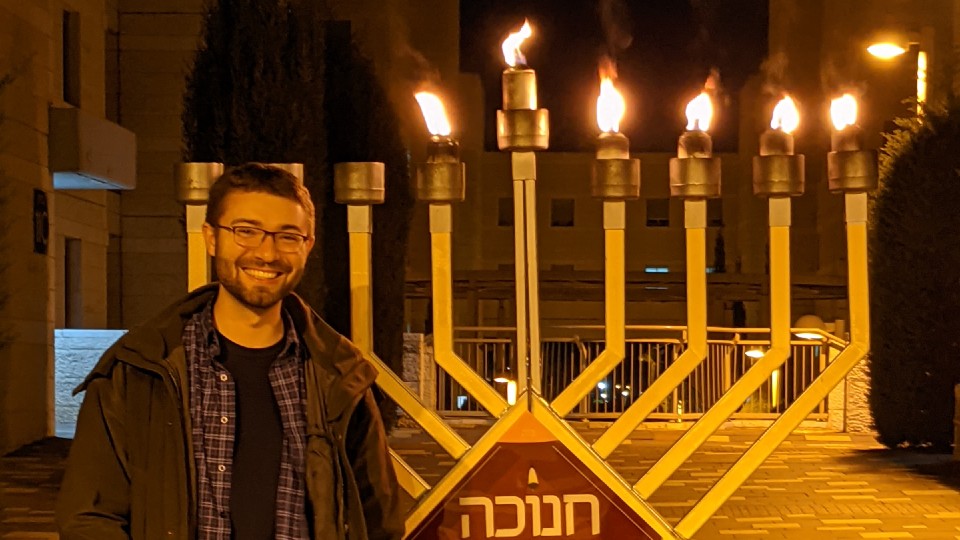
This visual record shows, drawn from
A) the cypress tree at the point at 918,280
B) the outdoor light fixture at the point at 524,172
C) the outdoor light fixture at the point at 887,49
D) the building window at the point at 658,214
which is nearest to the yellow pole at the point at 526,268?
the outdoor light fixture at the point at 524,172

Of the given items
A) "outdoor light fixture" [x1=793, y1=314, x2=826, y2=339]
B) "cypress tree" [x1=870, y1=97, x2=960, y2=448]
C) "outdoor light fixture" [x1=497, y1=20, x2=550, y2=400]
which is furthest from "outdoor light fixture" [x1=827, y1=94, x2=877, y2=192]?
"outdoor light fixture" [x1=793, y1=314, x2=826, y2=339]

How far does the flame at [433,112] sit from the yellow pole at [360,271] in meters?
0.28

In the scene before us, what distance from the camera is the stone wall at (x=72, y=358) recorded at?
10391mm

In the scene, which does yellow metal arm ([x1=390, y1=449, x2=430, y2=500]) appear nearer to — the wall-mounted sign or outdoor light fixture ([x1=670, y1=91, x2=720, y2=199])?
outdoor light fixture ([x1=670, y1=91, x2=720, y2=199])

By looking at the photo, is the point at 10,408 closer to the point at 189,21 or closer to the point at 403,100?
the point at 189,21

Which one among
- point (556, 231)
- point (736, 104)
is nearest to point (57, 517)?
point (556, 231)

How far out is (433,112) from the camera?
277 centimetres

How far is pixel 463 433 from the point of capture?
858cm

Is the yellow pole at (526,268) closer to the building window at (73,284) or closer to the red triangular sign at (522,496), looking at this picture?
the red triangular sign at (522,496)

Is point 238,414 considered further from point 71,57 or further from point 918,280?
point 71,57

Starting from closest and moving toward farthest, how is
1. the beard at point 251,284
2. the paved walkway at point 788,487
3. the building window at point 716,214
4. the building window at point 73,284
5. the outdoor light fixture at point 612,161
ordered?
the beard at point 251,284, the outdoor light fixture at point 612,161, the paved walkway at point 788,487, the building window at point 73,284, the building window at point 716,214

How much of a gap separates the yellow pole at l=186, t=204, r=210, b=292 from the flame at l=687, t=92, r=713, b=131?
1346 mm

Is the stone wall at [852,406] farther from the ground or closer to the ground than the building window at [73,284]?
closer to the ground

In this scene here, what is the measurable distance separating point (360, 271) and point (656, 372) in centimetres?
766
